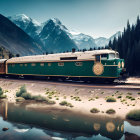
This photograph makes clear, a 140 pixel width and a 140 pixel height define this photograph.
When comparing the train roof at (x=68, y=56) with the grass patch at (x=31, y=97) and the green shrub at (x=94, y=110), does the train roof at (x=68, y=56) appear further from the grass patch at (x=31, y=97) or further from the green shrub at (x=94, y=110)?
the green shrub at (x=94, y=110)

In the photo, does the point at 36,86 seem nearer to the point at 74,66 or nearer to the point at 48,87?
the point at 48,87

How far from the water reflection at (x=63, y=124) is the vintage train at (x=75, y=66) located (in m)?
8.51

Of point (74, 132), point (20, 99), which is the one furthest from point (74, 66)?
point (74, 132)

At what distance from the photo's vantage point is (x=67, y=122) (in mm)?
11820

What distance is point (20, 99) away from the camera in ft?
60.4

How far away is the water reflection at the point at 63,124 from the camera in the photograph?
1003cm

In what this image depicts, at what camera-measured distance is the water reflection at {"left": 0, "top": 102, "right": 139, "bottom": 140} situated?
395 inches

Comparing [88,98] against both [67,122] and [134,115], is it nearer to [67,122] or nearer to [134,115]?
[67,122]

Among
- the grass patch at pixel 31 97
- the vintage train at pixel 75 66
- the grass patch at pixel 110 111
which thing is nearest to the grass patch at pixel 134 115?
the grass patch at pixel 110 111

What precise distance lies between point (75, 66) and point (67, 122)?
456 inches

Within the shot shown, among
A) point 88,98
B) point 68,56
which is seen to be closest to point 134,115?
point 88,98

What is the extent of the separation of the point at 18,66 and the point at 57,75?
33.0 ft

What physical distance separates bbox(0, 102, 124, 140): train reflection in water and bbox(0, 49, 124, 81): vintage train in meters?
8.64

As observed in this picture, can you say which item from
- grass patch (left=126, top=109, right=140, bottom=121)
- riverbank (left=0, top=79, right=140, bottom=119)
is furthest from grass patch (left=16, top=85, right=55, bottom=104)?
grass patch (left=126, top=109, right=140, bottom=121)
